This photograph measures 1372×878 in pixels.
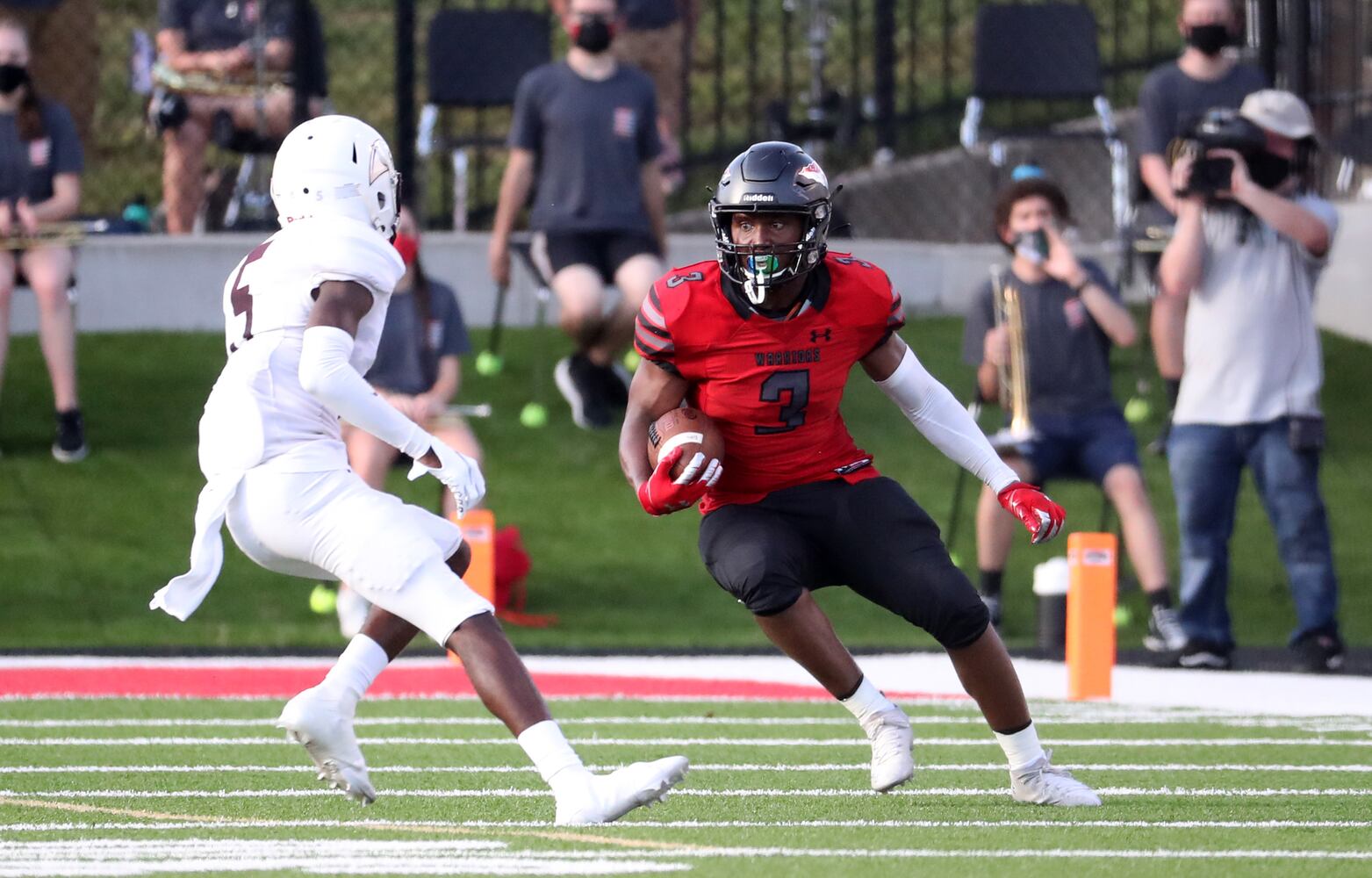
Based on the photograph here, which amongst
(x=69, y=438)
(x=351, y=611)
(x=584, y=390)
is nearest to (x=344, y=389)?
(x=351, y=611)

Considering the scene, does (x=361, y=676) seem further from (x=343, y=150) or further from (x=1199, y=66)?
(x=1199, y=66)

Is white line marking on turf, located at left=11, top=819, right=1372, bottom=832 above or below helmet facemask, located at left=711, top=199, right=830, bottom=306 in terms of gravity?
below

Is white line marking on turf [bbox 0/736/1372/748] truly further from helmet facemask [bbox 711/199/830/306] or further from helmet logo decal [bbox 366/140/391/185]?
helmet logo decal [bbox 366/140/391/185]

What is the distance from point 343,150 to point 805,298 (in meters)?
1.18

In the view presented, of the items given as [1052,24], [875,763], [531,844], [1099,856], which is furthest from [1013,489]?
[1052,24]

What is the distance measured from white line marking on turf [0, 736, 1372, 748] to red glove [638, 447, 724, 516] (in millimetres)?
1582

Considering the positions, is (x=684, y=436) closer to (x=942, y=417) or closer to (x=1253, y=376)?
(x=942, y=417)

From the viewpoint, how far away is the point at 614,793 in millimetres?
5094

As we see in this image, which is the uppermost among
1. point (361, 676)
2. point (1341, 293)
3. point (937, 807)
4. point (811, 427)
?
point (811, 427)

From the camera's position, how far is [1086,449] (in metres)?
9.86

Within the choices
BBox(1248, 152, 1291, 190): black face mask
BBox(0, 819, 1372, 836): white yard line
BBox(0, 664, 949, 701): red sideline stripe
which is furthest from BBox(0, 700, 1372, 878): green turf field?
BBox(1248, 152, 1291, 190): black face mask

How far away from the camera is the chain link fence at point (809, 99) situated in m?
14.9

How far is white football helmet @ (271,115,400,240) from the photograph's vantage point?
5.64 m

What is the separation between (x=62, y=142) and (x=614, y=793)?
7.46m
